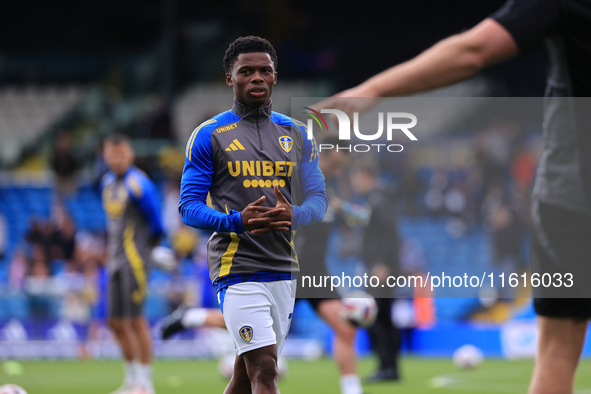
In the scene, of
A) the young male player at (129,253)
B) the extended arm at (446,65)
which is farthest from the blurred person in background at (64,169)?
the extended arm at (446,65)

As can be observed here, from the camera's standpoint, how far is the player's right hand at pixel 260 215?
3.70 metres

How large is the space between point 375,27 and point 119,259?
1723 centimetres

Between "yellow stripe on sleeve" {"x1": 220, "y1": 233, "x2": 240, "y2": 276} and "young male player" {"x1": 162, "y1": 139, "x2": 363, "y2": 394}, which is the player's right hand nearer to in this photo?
"yellow stripe on sleeve" {"x1": 220, "y1": 233, "x2": 240, "y2": 276}

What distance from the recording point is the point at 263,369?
3867mm

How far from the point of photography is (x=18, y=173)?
777 inches

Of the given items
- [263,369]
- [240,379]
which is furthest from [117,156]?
[263,369]

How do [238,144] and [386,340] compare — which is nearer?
[238,144]

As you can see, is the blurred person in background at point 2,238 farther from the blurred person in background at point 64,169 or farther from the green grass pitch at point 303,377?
the green grass pitch at point 303,377

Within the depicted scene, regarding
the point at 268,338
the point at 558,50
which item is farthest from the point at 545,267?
the point at 268,338

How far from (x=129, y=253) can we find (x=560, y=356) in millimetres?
5634

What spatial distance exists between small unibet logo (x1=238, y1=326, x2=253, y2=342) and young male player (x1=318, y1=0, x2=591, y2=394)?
4.86 ft

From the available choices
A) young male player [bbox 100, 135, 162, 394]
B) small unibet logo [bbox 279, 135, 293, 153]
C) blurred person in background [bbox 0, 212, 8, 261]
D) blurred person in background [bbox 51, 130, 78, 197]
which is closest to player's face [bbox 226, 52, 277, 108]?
small unibet logo [bbox 279, 135, 293, 153]

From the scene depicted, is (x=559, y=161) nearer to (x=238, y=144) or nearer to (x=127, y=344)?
(x=238, y=144)

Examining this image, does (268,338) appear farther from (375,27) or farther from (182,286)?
(375,27)
